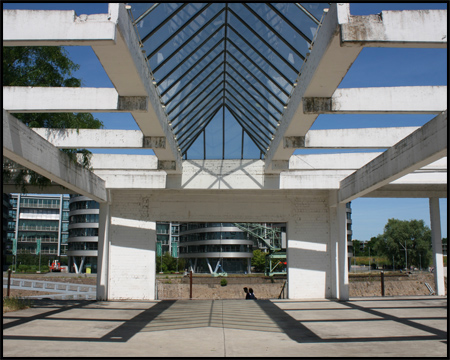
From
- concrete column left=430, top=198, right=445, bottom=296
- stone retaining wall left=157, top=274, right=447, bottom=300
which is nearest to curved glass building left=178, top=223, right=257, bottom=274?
stone retaining wall left=157, top=274, right=447, bottom=300

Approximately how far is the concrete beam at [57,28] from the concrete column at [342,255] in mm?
12625

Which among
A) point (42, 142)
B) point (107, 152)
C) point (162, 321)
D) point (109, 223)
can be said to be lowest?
point (162, 321)

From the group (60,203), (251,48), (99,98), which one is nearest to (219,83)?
(251,48)

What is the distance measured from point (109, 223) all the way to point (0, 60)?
1106 centimetres

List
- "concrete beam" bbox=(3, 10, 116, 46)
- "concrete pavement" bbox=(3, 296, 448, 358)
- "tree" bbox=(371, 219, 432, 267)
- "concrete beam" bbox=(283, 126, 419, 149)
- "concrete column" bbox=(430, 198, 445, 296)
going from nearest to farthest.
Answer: "concrete beam" bbox=(3, 10, 116, 46) → "concrete pavement" bbox=(3, 296, 448, 358) → "concrete beam" bbox=(283, 126, 419, 149) → "concrete column" bbox=(430, 198, 445, 296) → "tree" bbox=(371, 219, 432, 267)

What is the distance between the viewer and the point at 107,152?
16938mm

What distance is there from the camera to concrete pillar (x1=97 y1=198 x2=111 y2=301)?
1633 centimetres

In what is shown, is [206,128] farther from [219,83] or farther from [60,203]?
[60,203]

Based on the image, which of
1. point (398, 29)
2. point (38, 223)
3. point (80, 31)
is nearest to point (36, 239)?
point (38, 223)

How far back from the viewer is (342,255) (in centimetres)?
1644

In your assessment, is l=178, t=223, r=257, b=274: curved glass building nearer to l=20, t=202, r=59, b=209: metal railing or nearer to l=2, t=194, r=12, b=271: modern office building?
l=2, t=194, r=12, b=271: modern office building

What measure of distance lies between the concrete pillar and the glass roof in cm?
535

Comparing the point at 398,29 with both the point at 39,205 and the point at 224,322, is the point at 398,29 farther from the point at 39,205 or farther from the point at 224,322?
the point at 39,205

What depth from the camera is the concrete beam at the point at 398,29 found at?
5895 millimetres
